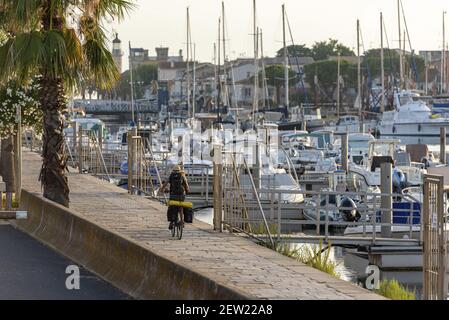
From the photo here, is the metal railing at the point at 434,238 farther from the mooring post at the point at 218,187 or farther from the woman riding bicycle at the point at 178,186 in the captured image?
the mooring post at the point at 218,187


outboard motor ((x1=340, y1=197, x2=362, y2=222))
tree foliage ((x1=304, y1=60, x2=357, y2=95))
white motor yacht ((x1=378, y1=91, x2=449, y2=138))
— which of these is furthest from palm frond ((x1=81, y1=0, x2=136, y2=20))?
tree foliage ((x1=304, y1=60, x2=357, y2=95))

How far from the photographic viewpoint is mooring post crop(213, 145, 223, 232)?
90.2 feet

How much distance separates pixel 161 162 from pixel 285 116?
57.5m

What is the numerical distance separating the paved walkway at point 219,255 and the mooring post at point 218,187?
1.05 feet

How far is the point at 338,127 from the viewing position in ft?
384

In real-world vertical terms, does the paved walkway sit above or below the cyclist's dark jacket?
below

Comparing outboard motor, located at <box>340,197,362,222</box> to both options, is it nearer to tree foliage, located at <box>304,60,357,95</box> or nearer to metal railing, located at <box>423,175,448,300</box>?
metal railing, located at <box>423,175,448,300</box>

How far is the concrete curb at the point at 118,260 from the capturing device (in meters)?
17.5

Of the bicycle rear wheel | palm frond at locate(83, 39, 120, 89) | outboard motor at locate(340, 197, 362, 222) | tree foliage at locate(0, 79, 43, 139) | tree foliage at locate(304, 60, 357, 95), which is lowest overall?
outboard motor at locate(340, 197, 362, 222)

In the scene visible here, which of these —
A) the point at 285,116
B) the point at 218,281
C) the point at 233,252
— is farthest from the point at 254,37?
the point at 218,281

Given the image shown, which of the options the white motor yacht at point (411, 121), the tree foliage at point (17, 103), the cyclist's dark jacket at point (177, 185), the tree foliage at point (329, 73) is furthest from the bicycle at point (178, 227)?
the tree foliage at point (329, 73)

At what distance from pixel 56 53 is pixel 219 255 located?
8937mm

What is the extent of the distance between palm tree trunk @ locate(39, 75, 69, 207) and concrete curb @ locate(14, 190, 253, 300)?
4.40 feet
